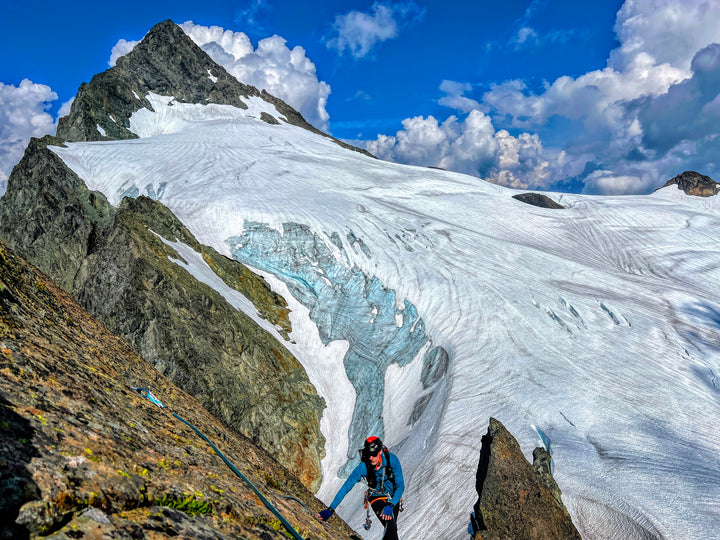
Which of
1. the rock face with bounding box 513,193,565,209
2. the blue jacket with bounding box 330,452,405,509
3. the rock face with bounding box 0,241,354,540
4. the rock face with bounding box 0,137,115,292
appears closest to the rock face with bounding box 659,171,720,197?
the rock face with bounding box 513,193,565,209

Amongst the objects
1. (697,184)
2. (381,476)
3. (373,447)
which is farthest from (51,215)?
(697,184)

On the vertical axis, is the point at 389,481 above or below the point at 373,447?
below

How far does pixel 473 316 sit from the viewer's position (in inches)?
974

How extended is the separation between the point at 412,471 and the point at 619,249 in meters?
32.7

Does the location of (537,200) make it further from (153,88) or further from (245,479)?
(153,88)

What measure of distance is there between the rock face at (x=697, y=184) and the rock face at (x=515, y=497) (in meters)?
55.2

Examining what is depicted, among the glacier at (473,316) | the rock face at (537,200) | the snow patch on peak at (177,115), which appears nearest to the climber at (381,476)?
the glacier at (473,316)

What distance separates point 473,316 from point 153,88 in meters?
83.3

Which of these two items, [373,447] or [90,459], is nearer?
[90,459]

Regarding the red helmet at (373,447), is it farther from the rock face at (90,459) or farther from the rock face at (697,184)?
the rock face at (697,184)

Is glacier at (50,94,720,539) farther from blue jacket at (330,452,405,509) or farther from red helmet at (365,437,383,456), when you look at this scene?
red helmet at (365,437,383,456)

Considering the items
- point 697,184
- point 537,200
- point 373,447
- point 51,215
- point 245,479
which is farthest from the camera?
point 697,184

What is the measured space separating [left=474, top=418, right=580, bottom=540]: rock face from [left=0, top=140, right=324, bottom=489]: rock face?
37.2 ft

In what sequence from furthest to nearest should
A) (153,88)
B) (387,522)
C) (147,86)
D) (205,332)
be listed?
(153,88), (147,86), (205,332), (387,522)
